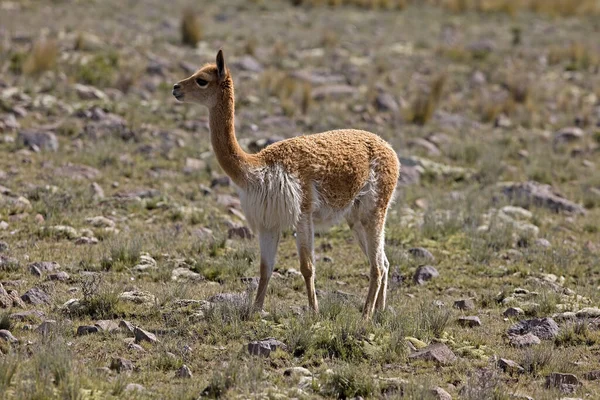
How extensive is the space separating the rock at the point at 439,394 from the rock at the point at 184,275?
359 cm

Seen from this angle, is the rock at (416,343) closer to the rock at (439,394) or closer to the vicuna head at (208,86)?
the rock at (439,394)

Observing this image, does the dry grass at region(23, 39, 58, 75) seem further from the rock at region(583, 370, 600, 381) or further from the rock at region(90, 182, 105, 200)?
the rock at region(583, 370, 600, 381)

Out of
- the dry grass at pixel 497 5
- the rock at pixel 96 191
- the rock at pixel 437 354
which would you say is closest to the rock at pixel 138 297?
the rock at pixel 437 354

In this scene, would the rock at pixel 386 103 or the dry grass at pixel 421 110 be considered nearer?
the dry grass at pixel 421 110

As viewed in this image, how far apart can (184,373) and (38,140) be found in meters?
7.74

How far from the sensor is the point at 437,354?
7418 millimetres

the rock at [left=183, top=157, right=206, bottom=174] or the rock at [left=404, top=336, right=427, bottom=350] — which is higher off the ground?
the rock at [left=404, top=336, right=427, bottom=350]

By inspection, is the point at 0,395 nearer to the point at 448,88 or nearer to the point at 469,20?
the point at 448,88

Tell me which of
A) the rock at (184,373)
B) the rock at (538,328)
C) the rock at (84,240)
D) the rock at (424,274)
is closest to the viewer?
the rock at (184,373)

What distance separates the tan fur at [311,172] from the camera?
26.8ft

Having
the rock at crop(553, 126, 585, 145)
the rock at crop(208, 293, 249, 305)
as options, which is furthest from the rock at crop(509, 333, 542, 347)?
the rock at crop(553, 126, 585, 145)

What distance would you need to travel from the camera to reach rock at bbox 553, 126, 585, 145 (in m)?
17.0

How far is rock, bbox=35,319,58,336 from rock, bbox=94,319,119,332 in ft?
1.16

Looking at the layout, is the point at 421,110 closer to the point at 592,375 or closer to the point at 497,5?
the point at 592,375
